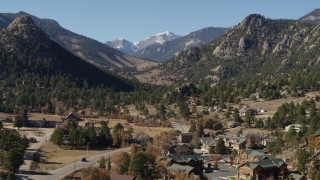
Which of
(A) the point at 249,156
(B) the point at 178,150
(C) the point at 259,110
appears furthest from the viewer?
(C) the point at 259,110

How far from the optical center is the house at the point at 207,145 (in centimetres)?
11766

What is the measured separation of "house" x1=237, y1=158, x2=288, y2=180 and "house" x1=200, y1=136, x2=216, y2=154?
3248 cm

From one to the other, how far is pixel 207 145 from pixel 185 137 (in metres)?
11.5

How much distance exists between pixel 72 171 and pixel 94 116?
81877mm

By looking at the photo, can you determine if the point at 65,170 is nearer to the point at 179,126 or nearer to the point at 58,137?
the point at 58,137

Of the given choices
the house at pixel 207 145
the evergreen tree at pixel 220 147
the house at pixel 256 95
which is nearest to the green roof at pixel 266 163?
the evergreen tree at pixel 220 147

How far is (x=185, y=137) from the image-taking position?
129375mm

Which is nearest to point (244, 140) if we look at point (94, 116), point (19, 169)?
point (19, 169)

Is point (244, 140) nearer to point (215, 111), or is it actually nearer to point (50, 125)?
point (215, 111)

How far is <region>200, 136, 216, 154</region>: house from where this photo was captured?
4632 inches

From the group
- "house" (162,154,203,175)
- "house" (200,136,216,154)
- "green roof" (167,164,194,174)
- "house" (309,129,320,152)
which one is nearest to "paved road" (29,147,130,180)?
"house" (162,154,203,175)

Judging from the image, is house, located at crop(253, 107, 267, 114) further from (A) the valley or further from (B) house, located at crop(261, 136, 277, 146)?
(B) house, located at crop(261, 136, 277, 146)

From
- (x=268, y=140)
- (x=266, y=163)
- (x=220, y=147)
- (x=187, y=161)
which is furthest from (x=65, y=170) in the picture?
(x=268, y=140)

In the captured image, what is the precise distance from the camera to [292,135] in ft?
340
